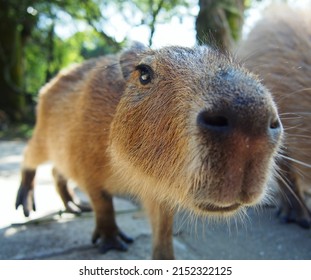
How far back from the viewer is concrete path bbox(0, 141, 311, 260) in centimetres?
297

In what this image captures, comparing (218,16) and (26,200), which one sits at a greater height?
(218,16)

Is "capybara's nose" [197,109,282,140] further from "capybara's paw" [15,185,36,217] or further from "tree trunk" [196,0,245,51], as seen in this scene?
"capybara's paw" [15,185,36,217]

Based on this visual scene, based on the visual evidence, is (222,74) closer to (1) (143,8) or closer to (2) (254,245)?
(2) (254,245)

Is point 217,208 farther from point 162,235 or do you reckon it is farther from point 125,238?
point 125,238

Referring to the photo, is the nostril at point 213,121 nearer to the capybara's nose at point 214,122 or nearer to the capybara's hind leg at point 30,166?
the capybara's nose at point 214,122

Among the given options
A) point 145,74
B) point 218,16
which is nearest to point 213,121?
point 145,74

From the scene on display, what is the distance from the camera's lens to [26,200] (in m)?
3.74

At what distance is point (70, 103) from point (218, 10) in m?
1.69

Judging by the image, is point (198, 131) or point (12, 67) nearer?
point (198, 131)

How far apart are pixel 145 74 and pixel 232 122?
2.80 feet

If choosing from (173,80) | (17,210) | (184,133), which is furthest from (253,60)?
(17,210)

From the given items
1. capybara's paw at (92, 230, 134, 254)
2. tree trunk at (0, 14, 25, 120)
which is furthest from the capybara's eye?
tree trunk at (0, 14, 25, 120)
